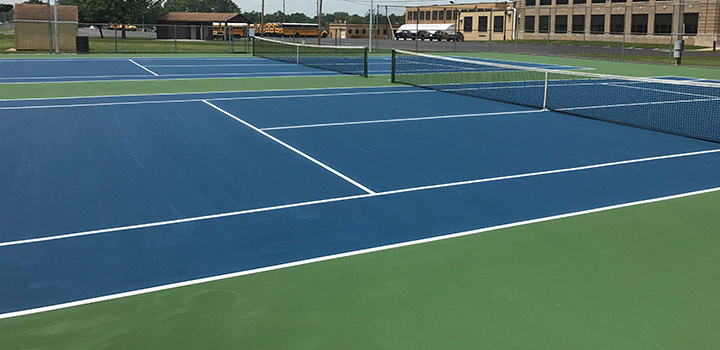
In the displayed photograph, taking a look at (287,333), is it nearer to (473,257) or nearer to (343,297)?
(343,297)

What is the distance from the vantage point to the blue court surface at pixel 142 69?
1000 inches

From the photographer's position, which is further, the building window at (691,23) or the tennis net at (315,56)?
the building window at (691,23)

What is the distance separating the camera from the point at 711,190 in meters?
9.40

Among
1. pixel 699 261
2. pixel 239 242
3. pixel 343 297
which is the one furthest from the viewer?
pixel 239 242

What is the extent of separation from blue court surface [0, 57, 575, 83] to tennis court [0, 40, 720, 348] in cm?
1075

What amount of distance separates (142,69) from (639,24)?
67671 mm

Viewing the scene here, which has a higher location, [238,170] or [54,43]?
[54,43]

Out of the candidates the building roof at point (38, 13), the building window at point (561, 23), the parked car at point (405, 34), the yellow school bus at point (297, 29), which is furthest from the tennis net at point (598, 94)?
the parked car at point (405, 34)

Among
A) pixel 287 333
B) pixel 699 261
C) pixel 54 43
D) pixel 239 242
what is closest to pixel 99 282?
pixel 239 242

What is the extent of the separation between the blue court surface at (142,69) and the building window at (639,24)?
53.8 m

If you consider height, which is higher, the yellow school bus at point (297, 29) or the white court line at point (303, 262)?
the yellow school bus at point (297, 29)

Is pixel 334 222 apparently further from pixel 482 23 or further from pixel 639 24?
pixel 482 23

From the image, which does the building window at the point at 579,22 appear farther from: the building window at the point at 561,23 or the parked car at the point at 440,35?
the parked car at the point at 440,35

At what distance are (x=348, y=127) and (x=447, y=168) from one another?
4312 mm
